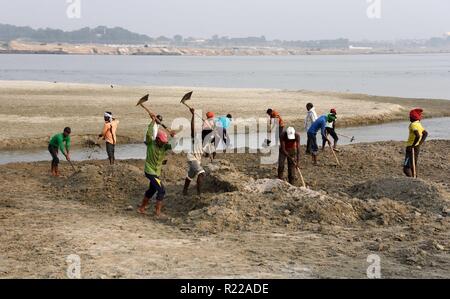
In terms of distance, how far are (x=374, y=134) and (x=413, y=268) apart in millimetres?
18480

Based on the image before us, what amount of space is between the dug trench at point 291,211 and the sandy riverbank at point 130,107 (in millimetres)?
8375

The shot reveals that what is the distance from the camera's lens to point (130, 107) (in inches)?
1169

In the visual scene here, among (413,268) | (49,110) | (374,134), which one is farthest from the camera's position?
(49,110)

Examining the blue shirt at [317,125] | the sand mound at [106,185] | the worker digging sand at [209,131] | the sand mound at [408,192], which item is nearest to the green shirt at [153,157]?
the sand mound at [106,185]

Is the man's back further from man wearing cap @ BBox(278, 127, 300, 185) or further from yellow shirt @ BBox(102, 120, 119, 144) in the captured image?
yellow shirt @ BBox(102, 120, 119, 144)

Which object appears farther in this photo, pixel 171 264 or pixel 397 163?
pixel 397 163

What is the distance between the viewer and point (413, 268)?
7.39 meters

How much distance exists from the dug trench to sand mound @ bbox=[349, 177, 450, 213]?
0.02 m

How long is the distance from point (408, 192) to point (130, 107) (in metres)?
20.6

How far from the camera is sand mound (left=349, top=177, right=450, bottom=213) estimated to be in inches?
412

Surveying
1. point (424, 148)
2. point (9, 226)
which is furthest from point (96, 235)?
point (424, 148)

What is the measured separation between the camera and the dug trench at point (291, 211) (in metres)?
7.79
